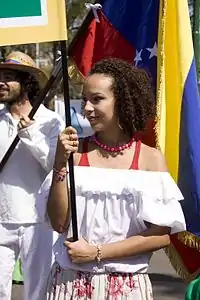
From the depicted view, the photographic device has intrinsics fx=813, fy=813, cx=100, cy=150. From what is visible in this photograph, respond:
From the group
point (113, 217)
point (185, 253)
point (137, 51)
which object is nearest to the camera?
point (113, 217)

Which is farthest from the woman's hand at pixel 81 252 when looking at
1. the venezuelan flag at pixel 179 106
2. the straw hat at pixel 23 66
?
the straw hat at pixel 23 66

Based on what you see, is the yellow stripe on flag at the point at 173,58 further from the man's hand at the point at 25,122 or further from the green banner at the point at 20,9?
the green banner at the point at 20,9

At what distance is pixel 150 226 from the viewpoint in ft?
11.2

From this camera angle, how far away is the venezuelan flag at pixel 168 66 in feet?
15.0

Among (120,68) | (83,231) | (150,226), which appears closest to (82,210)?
(83,231)

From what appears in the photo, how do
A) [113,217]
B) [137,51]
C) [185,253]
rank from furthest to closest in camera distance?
[137,51] < [185,253] < [113,217]

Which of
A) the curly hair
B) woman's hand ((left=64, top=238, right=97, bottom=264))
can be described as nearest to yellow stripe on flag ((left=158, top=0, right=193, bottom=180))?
the curly hair

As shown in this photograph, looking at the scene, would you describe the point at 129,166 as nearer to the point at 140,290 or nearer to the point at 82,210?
the point at 82,210

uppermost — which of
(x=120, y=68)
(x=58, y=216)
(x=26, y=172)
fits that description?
(x=120, y=68)

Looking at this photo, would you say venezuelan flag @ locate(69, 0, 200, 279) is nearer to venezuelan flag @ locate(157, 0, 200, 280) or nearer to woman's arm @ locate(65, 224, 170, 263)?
venezuelan flag @ locate(157, 0, 200, 280)

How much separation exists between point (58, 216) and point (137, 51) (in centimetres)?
191

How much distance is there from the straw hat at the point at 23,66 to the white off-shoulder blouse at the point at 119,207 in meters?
1.68

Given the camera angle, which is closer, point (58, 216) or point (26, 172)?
point (58, 216)

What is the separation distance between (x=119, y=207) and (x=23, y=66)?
73.0 inches
